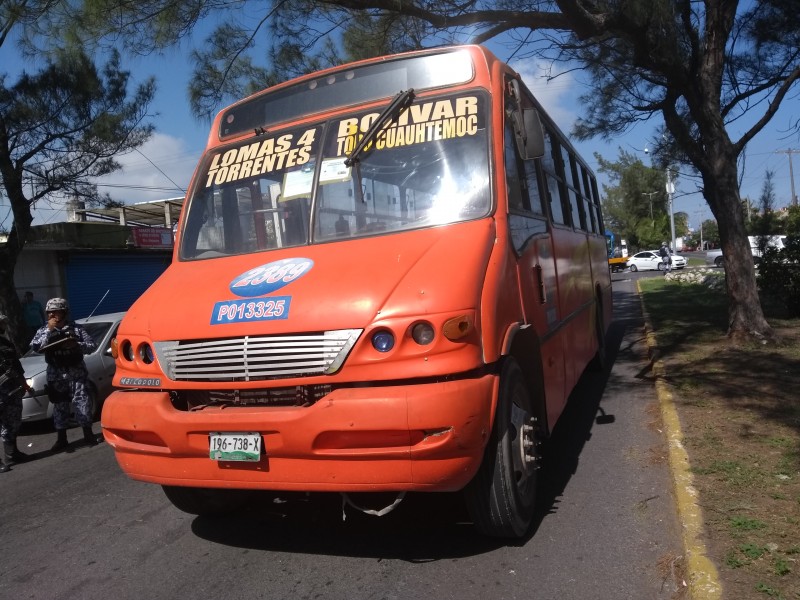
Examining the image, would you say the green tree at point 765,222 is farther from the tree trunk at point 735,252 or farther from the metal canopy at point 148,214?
the metal canopy at point 148,214

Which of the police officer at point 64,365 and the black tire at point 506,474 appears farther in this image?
the police officer at point 64,365

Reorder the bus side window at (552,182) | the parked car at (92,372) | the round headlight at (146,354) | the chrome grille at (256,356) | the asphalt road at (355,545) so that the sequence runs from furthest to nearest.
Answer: the parked car at (92,372)
the bus side window at (552,182)
the round headlight at (146,354)
the asphalt road at (355,545)
the chrome grille at (256,356)

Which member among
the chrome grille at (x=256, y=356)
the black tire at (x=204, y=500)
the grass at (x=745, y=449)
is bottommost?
the grass at (x=745, y=449)

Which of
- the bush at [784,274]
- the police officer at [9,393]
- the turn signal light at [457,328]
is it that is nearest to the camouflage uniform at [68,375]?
the police officer at [9,393]

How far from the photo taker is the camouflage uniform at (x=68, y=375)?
7355 mm

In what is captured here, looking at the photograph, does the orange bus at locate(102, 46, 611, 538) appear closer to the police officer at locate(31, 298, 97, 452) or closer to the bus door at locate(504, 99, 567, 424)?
the bus door at locate(504, 99, 567, 424)

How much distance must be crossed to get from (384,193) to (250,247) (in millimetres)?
949

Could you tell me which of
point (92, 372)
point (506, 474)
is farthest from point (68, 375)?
point (506, 474)

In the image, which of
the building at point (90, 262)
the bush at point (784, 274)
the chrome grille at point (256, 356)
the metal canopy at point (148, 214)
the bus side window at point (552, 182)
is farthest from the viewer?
the metal canopy at point (148, 214)

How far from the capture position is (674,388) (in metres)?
7.46

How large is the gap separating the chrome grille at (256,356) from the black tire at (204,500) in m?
1.09

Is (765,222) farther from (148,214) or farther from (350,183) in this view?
(148,214)

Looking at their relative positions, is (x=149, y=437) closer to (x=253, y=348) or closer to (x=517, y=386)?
(x=253, y=348)

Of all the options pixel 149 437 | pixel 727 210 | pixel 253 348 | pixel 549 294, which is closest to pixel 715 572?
pixel 549 294
